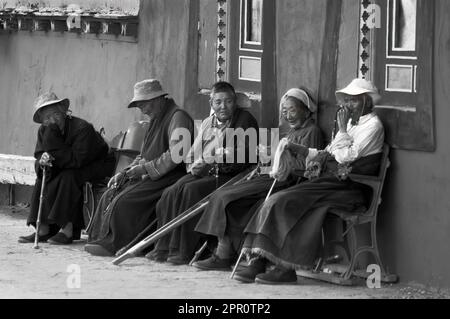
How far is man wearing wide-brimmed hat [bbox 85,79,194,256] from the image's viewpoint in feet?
35.8

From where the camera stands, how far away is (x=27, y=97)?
15.0 meters

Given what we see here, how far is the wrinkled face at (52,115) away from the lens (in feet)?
38.5

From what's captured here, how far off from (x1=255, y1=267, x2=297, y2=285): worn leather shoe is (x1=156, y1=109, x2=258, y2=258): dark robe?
1.30 metres

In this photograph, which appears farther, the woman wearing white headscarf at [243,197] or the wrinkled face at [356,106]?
the woman wearing white headscarf at [243,197]

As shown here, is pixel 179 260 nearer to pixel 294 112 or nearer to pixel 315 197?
pixel 294 112

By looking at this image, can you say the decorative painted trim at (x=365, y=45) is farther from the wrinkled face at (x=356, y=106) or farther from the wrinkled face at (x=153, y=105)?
the wrinkled face at (x=153, y=105)

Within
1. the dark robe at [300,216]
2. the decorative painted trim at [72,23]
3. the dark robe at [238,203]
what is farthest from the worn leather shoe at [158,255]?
the decorative painted trim at [72,23]

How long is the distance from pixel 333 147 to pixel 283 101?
2.81 feet

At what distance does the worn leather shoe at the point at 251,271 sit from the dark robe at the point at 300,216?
150 mm

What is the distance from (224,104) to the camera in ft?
34.3

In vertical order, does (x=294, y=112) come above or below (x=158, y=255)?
above

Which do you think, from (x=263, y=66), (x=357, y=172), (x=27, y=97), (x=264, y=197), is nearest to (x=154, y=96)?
(x=263, y=66)

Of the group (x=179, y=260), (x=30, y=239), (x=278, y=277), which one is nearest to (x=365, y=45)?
(x=278, y=277)

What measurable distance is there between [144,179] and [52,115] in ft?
4.04
